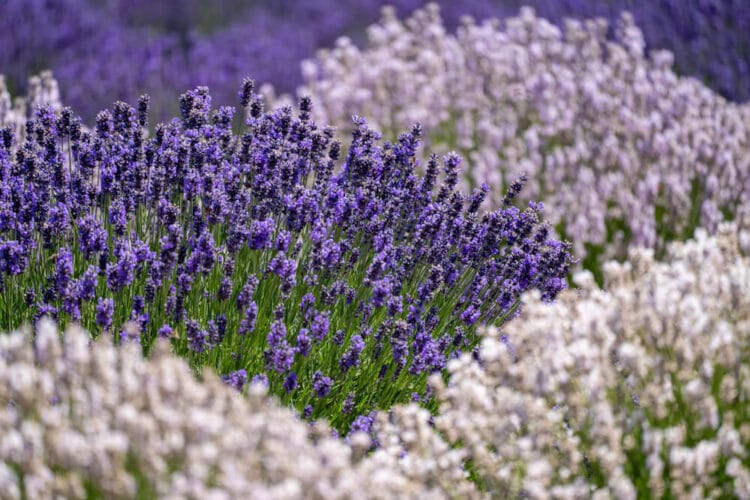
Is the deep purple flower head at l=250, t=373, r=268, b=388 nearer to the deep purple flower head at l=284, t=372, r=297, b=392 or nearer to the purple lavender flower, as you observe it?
the deep purple flower head at l=284, t=372, r=297, b=392

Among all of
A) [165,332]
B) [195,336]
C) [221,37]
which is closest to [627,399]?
[195,336]

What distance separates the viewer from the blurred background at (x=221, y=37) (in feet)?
22.5

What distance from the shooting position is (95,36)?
7438 millimetres

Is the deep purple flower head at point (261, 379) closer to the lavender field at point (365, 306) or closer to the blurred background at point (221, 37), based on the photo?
the lavender field at point (365, 306)

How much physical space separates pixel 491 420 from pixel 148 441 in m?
0.95

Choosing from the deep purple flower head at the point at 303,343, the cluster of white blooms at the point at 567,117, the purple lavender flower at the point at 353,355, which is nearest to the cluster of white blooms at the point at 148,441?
the deep purple flower head at the point at 303,343

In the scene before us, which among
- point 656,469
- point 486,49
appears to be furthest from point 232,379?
point 486,49

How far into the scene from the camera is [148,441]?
6.03 ft

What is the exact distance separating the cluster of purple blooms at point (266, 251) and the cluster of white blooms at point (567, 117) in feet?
6.91

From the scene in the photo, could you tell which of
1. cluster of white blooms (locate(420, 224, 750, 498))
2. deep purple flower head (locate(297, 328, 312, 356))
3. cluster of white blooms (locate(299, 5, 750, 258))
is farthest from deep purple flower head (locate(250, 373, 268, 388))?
cluster of white blooms (locate(299, 5, 750, 258))

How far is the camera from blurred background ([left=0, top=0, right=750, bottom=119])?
687 centimetres

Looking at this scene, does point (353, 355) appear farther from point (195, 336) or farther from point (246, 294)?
point (195, 336)

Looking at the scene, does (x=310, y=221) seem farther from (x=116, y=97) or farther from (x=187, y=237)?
(x=116, y=97)

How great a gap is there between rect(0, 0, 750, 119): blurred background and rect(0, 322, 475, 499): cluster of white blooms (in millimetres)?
4524
